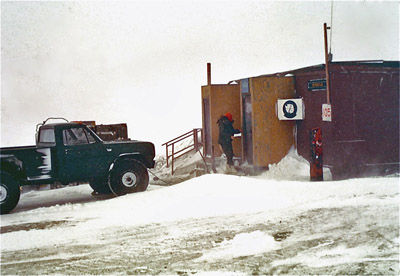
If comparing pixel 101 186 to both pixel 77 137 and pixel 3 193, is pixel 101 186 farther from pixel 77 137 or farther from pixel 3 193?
pixel 3 193

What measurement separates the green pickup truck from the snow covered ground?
0.38m

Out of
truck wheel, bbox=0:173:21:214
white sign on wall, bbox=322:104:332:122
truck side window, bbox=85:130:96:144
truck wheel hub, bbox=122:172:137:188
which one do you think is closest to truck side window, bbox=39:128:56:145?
truck side window, bbox=85:130:96:144

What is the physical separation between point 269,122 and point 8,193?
24.1 feet

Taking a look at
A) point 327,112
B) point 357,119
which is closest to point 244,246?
point 327,112

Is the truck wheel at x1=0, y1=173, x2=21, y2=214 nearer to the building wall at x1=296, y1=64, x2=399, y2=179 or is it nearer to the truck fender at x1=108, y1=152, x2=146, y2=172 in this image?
the truck fender at x1=108, y1=152, x2=146, y2=172

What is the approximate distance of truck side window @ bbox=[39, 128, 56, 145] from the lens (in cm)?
846

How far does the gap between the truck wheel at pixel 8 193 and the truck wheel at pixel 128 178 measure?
1.79 meters

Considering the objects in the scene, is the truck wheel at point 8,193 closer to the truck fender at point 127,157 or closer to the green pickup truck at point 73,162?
the green pickup truck at point 73,162

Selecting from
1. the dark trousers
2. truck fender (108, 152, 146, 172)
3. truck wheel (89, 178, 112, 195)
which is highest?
truck fender (108, 152, 146, 172)

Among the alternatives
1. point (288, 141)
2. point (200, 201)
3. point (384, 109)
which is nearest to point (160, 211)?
point (200, 201)

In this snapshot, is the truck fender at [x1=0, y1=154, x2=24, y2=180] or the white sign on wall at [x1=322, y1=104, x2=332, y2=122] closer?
the truck fender at [x1=0, y1=154, x2=24, y2=180]

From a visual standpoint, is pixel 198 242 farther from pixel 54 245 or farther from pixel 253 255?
pixel 54 245

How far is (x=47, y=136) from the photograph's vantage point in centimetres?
865

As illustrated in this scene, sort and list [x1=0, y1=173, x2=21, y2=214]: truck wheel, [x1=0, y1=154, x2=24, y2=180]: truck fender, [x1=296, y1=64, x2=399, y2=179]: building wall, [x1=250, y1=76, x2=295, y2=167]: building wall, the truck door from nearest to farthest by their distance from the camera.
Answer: [x1=0, y1=154, x2=24, y2=180]: truck fender < [x1=0, y1=173, x2=21, y2=214]: truck wheel < the truck door < [x1=296, y1=64, x2=399, y2=179]: building wall < [x1=250, y1=76, x2=295, y2=167]: building wall
